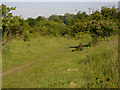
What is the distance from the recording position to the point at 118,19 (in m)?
19.2

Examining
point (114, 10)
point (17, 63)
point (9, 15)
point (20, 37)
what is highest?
point (114, 10)

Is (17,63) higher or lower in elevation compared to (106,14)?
lower

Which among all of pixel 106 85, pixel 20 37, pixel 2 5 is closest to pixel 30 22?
pixel 20 37

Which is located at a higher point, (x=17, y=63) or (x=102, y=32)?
(x=102, y=32)

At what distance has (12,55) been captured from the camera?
575 inches

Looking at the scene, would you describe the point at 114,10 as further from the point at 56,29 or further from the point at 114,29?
Answer: the point at 56,29

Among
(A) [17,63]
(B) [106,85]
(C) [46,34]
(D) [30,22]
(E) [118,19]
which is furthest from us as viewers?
(D) [30,22]

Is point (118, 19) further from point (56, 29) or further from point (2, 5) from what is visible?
point (56, 29)

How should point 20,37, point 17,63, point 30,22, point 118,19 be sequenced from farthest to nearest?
point 30,22 < point 118,19 < point 20,37 < point 17,63

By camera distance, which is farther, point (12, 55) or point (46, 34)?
point (46, 34)

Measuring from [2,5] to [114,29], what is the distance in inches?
422

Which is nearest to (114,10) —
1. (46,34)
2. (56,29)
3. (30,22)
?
(46,34)

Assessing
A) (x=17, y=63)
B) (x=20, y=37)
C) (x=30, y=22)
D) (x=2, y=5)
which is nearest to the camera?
(x=17, y=63)

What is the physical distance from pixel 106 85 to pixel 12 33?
47.2 ft
